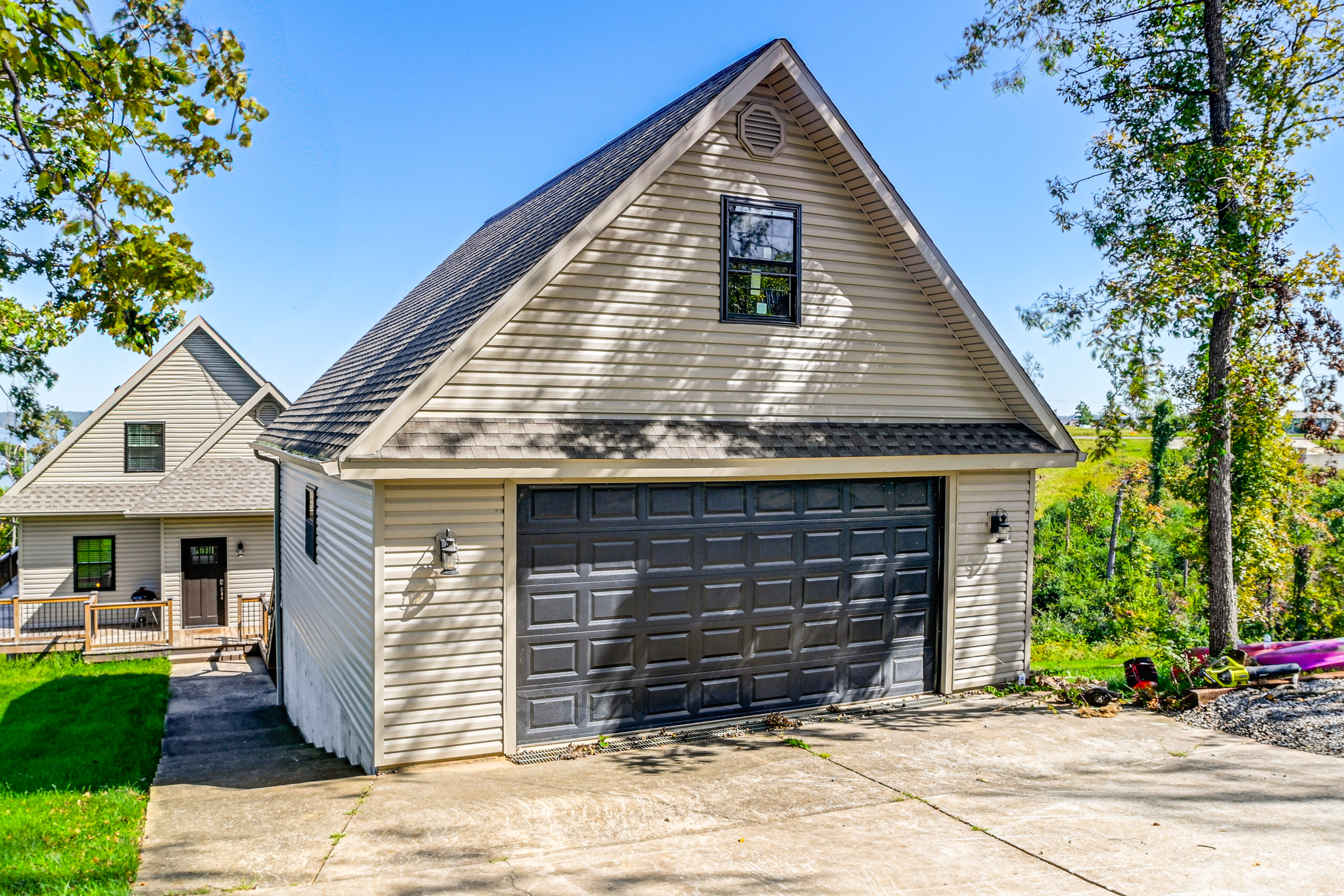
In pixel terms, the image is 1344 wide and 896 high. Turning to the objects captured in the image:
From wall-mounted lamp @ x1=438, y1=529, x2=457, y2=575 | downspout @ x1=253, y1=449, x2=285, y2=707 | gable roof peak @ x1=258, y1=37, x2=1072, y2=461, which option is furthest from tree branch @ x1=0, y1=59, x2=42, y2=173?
downspout @ x1=253, y1=449, x2=285, y2=707

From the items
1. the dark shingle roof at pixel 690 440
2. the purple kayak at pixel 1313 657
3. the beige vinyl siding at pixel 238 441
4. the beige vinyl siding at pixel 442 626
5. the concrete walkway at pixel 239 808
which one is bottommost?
the concrete walkway at pixel 239 808

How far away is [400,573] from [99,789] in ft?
13.0

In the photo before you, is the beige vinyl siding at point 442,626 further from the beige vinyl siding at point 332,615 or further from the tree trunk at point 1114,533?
the tree trunk at point 1114,533

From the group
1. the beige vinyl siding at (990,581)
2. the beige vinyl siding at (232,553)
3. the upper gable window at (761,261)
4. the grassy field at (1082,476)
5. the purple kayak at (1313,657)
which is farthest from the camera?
the grassy field at (1082,476)

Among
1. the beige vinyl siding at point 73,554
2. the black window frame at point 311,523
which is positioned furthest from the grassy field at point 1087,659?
the beige vinyl siding at point 73,554

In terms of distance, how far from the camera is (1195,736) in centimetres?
895

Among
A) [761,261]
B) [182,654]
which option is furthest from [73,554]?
[761,261]

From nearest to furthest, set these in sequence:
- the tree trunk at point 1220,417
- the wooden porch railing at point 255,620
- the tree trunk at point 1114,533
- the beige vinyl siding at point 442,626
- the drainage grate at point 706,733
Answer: the beige vinyl siding at point 442,626
the drainage grate at point 706,733
the tree trunk at point 1220,417
the wooden porch railing at point 255,620
the tree trunk at point 1114,533

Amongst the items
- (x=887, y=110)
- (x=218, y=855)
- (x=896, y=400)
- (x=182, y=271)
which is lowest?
(x=218, y=855)

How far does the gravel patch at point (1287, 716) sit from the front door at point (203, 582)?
70.7ft

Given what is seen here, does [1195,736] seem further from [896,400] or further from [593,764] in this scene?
[593,764]

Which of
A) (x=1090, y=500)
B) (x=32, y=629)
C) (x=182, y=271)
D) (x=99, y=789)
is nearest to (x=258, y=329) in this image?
(x=32, y=629)

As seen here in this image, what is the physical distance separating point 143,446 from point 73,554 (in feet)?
10.8

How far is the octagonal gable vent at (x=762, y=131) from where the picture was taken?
30.5 feet
